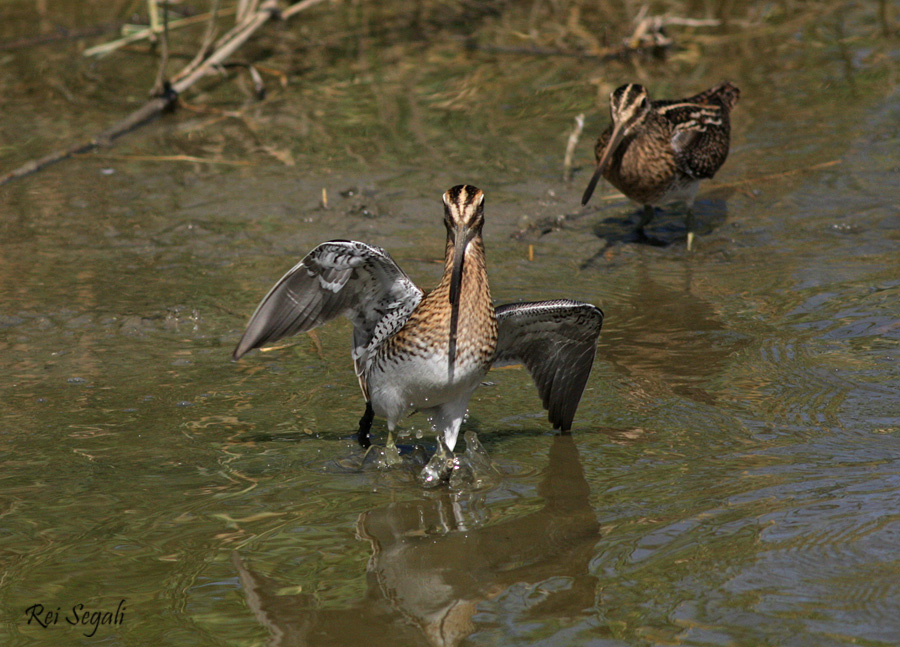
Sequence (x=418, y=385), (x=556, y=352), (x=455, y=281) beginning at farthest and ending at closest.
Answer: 1. (x=556, y=352)
2. (x=418, y=385)
3. (x=455, y=281)

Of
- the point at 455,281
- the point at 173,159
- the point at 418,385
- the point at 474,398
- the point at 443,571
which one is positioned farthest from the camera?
the point at 173,159

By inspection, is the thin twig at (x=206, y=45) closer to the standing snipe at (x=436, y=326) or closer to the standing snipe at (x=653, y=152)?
the standing snipe at (x=653, y=152)

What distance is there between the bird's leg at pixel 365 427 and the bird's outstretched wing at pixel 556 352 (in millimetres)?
672

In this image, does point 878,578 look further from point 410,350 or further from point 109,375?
point 109,375

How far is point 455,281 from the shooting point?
429cm

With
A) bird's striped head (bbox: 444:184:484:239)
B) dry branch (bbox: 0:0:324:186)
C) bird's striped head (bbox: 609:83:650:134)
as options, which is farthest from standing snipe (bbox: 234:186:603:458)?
dry branch (bbox: 0:0:324:186)

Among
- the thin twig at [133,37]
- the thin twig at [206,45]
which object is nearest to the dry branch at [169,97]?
the thin twig at [206,45]

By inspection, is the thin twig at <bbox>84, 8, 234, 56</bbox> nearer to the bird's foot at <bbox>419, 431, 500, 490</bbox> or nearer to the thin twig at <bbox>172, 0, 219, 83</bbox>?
the thin twig at <bbox>172, 0, 219, 83</bbox>

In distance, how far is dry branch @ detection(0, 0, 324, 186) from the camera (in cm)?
830

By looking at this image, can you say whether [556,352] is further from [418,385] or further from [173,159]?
[173,159]

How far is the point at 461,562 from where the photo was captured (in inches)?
160

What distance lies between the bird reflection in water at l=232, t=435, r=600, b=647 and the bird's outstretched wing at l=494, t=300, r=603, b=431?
42cm

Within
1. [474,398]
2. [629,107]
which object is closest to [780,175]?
[629,107]

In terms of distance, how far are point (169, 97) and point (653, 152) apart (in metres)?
4.21
